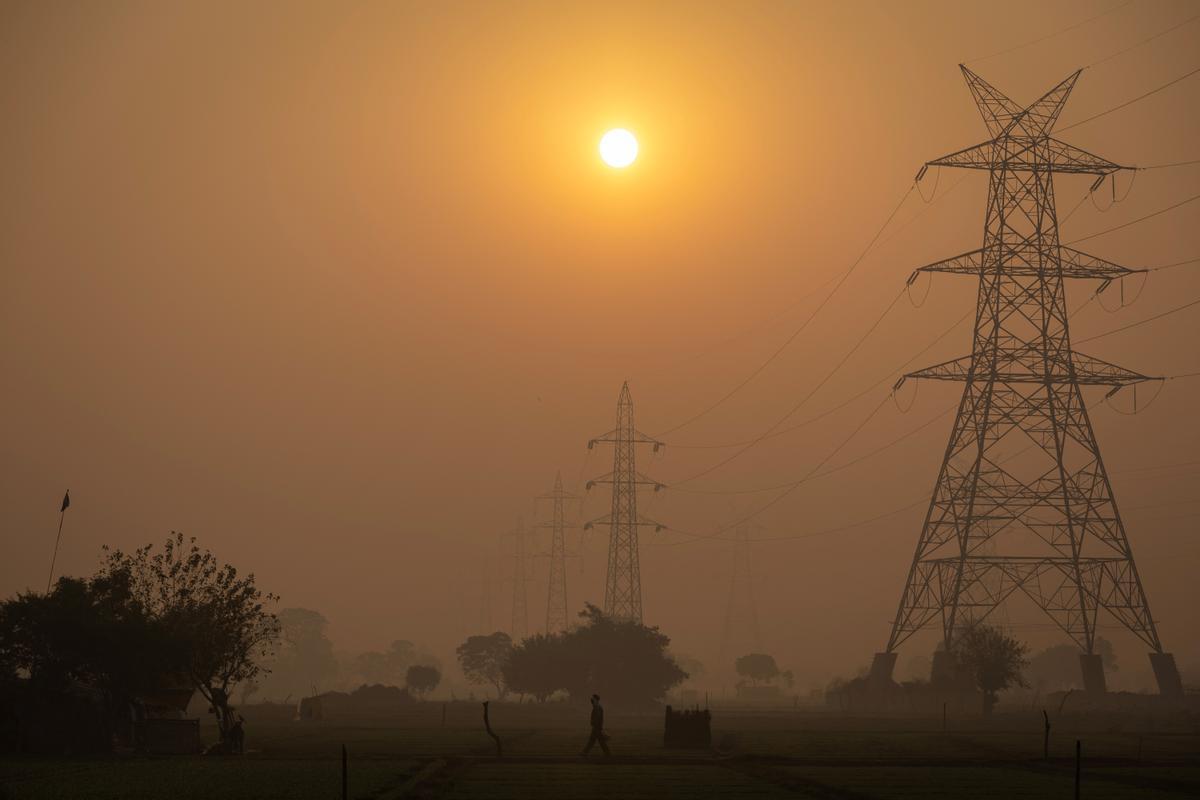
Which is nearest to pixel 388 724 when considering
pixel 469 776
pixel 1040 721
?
pixel 1040 721

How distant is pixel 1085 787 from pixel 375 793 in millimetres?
22292

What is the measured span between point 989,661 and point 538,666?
2253 inches

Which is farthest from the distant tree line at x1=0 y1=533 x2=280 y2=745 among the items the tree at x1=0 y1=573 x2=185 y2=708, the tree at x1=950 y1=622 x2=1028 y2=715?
the tree at x1=950 y1=622 x2=1028 y2=715

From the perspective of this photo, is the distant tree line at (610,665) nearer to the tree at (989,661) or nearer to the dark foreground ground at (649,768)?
the tree at (989,661)

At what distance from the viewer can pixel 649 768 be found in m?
49.6

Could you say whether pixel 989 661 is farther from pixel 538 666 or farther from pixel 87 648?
pixel 87 648

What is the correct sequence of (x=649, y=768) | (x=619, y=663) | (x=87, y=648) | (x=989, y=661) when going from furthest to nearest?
(x=619, y=663) → (x=989, y=661) → (x=87, y=648) → (x=649, y=768)

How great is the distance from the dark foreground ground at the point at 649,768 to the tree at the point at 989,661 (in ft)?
92.7

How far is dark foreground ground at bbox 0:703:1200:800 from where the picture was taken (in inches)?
1556

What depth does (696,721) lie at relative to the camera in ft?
211

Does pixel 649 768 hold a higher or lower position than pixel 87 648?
lower

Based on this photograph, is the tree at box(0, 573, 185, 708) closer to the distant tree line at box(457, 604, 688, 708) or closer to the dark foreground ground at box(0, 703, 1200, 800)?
the dark foreground ground at box(0, 703, 1200, 800)

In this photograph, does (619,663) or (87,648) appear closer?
(87,648)

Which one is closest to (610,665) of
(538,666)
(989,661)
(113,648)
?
(538,666)
